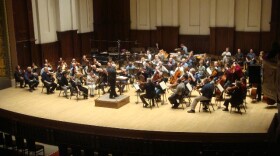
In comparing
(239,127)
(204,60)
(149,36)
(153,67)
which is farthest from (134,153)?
(149,36)

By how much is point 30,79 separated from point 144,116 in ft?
23.9

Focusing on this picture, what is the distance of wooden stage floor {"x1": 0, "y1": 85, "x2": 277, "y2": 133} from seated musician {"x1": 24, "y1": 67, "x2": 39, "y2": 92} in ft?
4.44

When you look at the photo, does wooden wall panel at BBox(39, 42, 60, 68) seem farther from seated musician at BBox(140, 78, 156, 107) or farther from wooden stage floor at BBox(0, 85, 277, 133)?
seated musician at BBox(140, 78, 156, 107)

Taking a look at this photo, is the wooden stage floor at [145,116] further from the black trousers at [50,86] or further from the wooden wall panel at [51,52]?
the wooden wall panel at [51,52]

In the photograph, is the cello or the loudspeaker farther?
the cello

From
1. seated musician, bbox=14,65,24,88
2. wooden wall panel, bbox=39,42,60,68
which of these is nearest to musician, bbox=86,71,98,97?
seated musician, bbox=14,65,24,88

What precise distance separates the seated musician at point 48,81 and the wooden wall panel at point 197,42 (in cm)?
1059

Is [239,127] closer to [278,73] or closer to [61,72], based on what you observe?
[278,73]

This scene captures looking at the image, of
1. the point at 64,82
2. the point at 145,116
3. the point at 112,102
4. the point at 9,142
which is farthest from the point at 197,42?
the point at 9,142

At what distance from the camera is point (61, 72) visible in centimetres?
1803

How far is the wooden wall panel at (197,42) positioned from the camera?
2498 centimetres

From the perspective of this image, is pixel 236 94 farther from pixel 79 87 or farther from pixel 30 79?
pixel 30 79

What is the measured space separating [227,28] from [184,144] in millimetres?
18461

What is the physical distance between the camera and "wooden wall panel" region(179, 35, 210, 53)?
82.0ft
